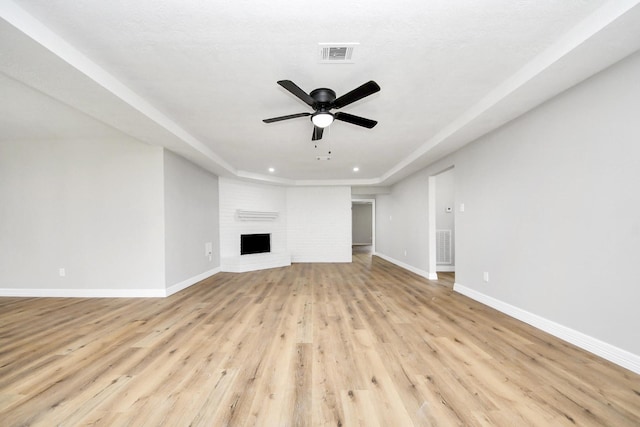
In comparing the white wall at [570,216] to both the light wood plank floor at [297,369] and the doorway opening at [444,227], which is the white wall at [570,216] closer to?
the light wood plank floor at [297,369]

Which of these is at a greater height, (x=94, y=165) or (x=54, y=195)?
(x=94, y=165)

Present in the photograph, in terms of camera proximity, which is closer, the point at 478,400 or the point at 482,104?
the point at 478,400

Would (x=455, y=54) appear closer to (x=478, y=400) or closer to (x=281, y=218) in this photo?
(x=478, y=400)

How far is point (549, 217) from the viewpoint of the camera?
8.66 feet

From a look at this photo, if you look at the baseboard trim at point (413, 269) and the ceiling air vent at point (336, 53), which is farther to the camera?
the baseboard trim at point (413, 269)

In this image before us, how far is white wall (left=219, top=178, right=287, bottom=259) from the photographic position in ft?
21.4

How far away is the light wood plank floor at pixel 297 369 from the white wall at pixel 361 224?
10.1 metres

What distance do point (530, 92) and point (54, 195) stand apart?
252 inches

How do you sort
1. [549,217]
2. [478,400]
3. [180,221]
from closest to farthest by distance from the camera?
[478,400] → [549,217] → [180,221]

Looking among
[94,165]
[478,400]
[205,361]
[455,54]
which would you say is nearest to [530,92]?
[455,54]

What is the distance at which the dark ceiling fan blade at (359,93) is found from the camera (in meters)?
2.08

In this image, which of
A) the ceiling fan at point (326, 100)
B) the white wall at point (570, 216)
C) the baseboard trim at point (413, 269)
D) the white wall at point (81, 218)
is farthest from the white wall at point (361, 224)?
the ceiling fan at point (326, 100)

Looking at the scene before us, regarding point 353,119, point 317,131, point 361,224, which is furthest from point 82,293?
point 361,224

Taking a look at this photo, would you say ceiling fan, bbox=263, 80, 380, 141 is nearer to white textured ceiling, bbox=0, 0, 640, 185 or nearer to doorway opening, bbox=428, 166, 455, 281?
white textured ceiling, bbox=0, 0, 640, 185
